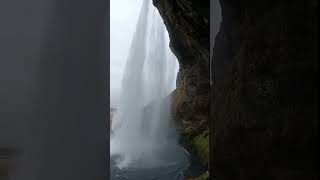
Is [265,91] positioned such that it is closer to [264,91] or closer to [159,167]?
[264,91]

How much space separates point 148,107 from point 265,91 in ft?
11.5

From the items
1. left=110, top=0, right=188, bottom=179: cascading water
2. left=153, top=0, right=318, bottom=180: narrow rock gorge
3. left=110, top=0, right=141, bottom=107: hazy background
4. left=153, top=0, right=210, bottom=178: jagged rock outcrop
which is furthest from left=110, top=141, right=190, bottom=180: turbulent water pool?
left=153, top=0, right=318, bottom=180: narrow rock gorge

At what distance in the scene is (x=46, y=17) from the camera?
1.69m

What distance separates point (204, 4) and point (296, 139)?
2.69m

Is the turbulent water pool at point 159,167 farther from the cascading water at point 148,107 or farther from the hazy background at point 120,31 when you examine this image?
the hazy background at point 120,31

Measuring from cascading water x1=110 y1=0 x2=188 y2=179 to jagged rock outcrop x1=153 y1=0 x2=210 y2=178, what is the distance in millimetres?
116

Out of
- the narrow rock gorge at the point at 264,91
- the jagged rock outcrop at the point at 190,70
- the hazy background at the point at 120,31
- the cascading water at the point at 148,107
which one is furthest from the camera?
the jagged rock outcrop at the point at 190,70

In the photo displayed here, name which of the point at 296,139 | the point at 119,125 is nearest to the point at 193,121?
the point at 119,125

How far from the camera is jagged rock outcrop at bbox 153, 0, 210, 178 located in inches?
156

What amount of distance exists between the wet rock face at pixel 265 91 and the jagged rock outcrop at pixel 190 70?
247 cm

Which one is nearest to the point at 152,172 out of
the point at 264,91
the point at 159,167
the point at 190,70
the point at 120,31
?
the point at 159,167

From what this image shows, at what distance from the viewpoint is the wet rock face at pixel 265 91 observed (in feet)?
2.70

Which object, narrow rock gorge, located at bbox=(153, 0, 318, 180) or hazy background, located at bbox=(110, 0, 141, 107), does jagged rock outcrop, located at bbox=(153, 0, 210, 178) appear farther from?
narrow rock gorge, located at bbox=(153, 0, 318, 180)

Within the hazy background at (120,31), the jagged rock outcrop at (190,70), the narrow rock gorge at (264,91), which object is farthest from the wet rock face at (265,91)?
the jagged rock outcrop at (190,70)
